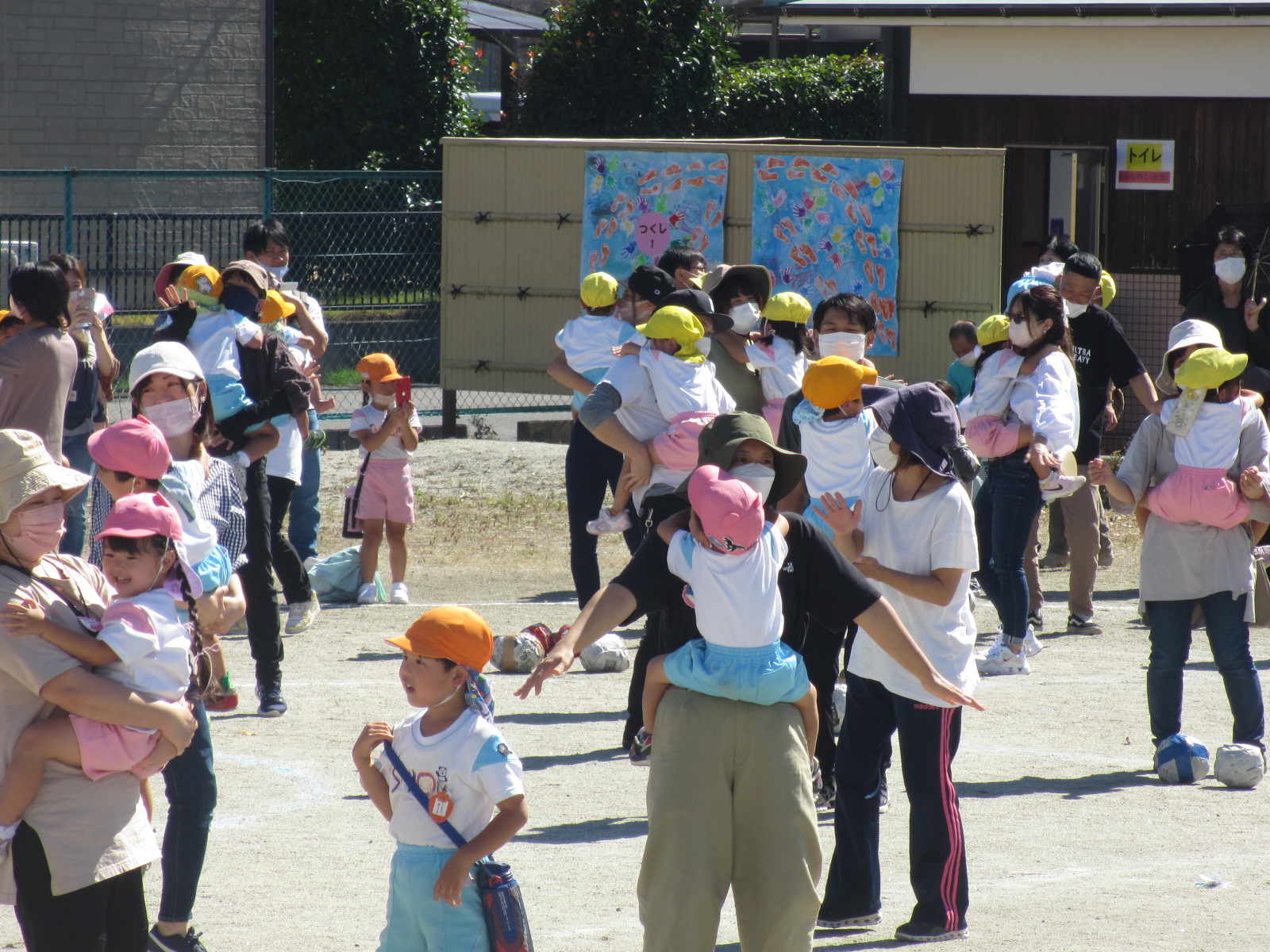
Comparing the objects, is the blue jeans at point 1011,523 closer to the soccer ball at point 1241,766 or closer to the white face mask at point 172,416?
the soccer ball at point 1241,766

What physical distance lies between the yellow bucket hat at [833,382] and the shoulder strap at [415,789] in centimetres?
249

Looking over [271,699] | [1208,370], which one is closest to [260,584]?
[271,699]

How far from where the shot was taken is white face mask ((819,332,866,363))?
20.9 feet

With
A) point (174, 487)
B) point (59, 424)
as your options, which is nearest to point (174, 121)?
point (59, 424)

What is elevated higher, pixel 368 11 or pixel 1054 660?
pixel 368 11

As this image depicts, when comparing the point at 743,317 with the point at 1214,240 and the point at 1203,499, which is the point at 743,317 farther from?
the point at 1214,240

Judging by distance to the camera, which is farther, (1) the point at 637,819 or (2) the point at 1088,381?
(2) the point at 1088,381

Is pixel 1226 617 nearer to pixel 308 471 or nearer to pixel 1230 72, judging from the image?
pixel 308 471

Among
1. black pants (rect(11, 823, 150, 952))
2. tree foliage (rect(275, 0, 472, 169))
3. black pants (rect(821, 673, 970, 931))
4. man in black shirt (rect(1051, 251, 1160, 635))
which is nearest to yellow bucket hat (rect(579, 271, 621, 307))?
man in black shirt (rect(1051, 251, 1160, 635))

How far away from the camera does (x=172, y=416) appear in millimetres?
5008

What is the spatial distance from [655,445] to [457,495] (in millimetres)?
6187

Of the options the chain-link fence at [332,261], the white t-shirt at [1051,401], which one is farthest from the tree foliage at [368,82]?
the white t-shirt at [1051,401]

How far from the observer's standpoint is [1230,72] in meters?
14.3

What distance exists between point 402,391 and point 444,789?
228 inches
